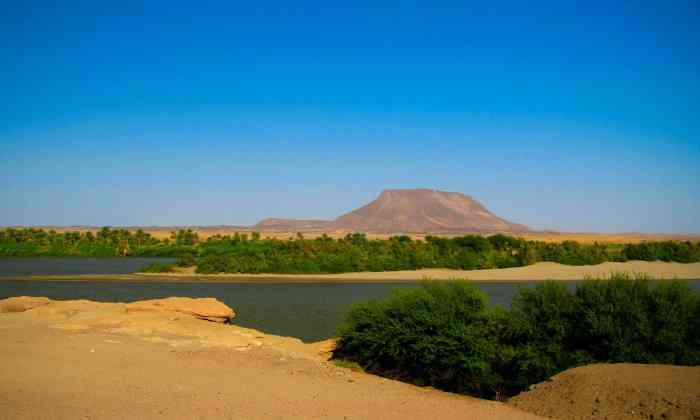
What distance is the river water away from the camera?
2222 centimetres

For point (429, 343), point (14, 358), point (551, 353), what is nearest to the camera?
point (14, 358)

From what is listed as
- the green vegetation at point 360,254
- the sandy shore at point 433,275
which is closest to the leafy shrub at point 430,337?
the sandy shore at point 433,275

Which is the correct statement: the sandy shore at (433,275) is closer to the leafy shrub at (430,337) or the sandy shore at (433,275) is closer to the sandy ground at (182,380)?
the leafy shrub at (430,337)

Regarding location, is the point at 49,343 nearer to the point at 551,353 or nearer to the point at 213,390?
the point at 213,390

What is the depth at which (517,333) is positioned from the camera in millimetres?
12484

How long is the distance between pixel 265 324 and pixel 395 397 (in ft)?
39.7

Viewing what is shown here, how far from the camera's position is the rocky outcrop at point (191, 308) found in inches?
709

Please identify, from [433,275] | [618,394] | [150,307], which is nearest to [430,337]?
[618,394]

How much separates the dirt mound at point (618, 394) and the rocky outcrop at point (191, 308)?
10.1m

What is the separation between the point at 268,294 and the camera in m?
33.6

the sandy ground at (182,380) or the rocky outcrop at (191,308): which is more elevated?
the rocky outcrop at (191,308)

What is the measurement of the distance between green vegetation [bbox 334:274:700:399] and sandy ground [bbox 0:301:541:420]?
89 cm

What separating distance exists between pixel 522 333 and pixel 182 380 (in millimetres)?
6531

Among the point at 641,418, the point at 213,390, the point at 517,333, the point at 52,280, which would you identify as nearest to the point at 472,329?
the point at 517,333
